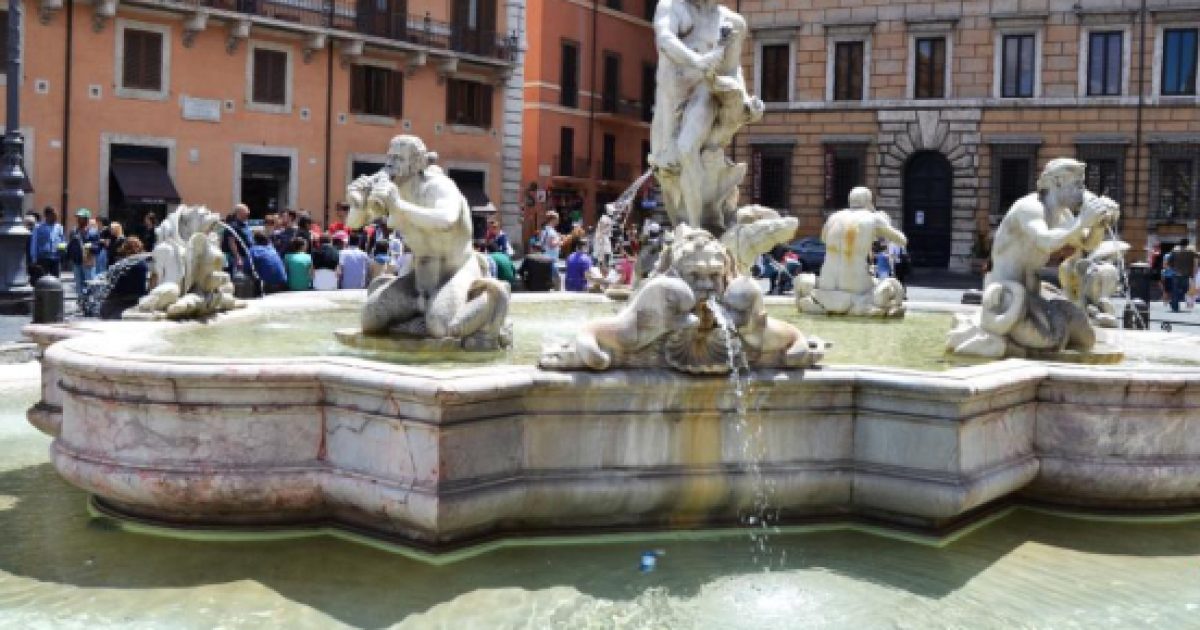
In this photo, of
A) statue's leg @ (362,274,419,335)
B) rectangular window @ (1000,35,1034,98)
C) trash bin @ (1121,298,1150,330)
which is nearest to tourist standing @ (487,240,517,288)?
trash bin @ (1121,298,1150,330)

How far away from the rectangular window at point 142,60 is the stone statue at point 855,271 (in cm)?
2268

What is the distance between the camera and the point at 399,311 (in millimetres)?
7121

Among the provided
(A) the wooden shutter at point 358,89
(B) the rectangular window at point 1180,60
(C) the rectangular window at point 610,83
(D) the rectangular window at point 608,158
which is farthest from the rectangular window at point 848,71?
(A) the wooden shutter at point 358,89

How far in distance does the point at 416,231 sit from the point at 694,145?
11.5ft

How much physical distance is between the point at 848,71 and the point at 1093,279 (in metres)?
30.8

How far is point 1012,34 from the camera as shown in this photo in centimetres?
3650

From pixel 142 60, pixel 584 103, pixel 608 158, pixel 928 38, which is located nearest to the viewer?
pixel 142 60

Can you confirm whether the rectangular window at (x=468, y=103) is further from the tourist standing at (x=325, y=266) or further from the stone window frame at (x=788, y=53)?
the tourist standing at (x=325, y=266)

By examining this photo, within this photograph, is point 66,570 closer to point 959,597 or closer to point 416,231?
point 416,231

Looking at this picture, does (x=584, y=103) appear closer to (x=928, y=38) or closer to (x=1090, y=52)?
(x=928, y=38)

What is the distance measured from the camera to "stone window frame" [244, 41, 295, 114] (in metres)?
31.3

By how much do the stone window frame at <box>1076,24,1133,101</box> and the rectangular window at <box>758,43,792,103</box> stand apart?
27.8 ft

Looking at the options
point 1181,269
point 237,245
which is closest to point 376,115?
point 1181,269

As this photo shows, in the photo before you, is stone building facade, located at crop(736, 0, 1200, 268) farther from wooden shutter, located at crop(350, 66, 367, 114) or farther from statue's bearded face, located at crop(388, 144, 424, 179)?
statue's bearded face, located at crop(388, 144, 424, 179)
